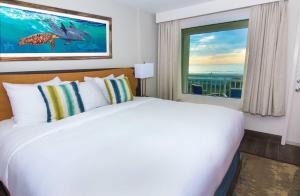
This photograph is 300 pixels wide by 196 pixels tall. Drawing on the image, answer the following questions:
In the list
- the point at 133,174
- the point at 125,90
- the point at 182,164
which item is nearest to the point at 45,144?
the point at 133,174

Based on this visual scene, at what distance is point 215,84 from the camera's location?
13.5ft

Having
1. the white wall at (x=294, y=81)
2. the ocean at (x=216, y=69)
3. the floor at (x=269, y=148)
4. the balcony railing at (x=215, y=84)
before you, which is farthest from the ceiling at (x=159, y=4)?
the floor at (x=269, y=148)

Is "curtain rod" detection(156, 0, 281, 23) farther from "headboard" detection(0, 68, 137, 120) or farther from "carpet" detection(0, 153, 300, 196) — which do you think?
"carpet" detection(0, 153, 300, 196)

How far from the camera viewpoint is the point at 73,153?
121cm

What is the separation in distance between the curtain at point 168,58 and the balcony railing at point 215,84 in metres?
0.51

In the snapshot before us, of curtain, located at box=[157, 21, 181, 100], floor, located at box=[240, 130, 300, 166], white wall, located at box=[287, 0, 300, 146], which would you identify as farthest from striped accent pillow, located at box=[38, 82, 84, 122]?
white wall, located at box=[287, 0, 300, 146]

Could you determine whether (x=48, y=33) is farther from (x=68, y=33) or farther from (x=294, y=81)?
(x=294, y=81)

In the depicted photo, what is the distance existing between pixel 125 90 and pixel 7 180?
1698 millimetres

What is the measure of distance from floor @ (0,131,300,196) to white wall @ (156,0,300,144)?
0.37 feet

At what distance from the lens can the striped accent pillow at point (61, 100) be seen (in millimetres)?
1892

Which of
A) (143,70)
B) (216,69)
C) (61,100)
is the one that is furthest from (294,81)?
(61,100)

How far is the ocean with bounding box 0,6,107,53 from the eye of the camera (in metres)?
2.07

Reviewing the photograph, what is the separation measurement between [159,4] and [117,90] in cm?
190

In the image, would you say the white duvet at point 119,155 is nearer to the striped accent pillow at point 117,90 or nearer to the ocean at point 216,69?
the striped accent pillow at point 117,90
